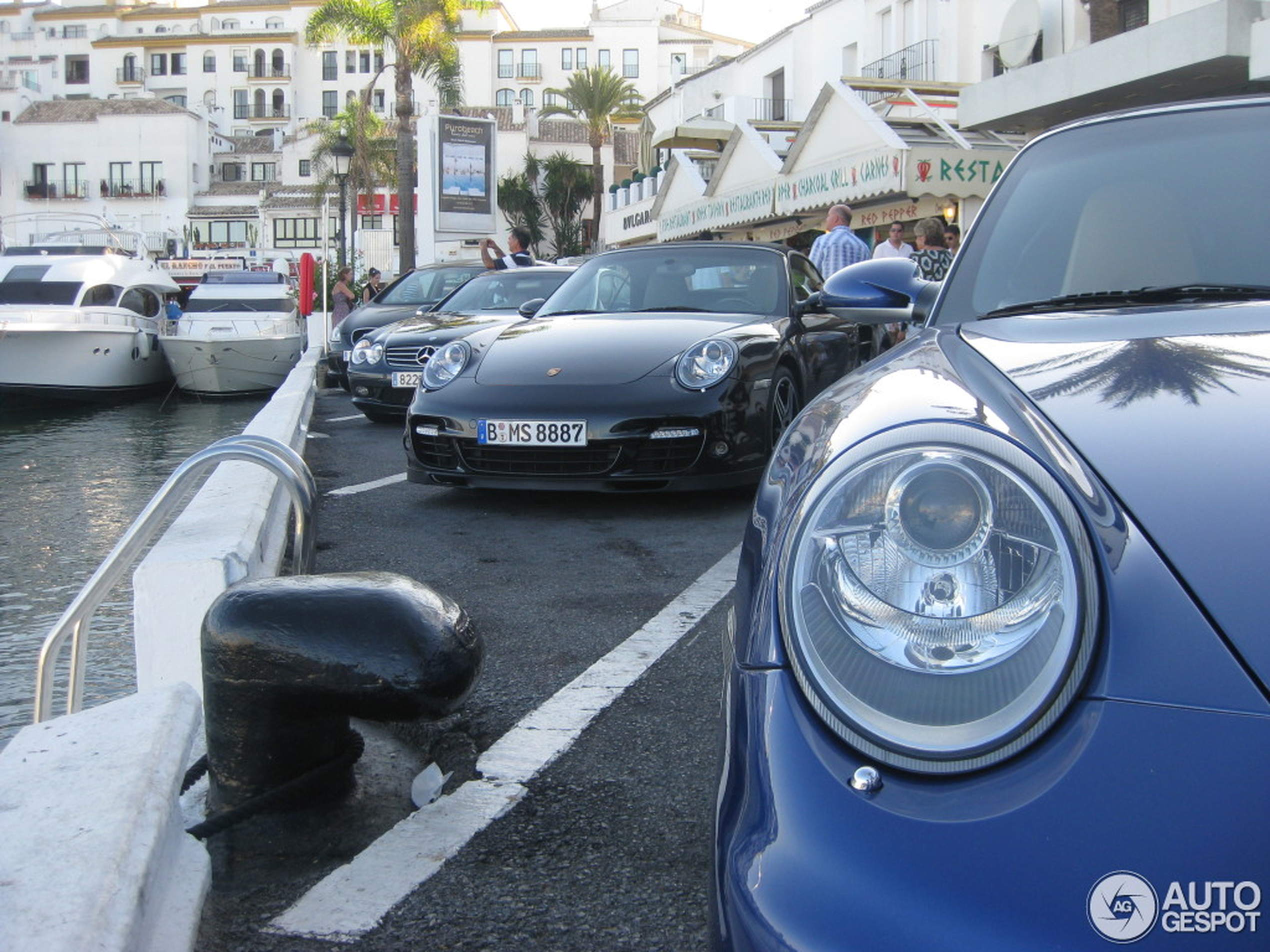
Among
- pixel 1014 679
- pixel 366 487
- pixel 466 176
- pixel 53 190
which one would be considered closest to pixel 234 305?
pixel 466 176

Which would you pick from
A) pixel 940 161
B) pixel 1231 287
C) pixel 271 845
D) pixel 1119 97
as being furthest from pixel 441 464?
pixel 1119 97

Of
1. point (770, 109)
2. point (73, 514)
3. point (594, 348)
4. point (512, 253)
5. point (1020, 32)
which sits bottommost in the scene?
point (73, 514)

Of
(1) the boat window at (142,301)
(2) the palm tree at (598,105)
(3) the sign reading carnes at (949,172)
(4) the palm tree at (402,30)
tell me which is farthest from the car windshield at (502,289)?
(2) the palm tree at (598,105)

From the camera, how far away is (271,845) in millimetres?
2287

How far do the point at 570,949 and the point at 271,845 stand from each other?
0.74 m

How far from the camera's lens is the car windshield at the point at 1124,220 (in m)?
2.32

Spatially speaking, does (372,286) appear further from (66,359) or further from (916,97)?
(916,97)

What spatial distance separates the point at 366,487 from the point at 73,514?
6.27 ft

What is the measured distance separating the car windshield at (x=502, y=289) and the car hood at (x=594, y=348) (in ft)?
16.4

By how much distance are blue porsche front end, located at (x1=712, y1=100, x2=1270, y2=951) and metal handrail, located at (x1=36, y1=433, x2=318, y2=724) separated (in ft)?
5.39

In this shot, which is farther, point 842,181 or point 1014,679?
point 842,181

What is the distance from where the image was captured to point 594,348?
5.67 m

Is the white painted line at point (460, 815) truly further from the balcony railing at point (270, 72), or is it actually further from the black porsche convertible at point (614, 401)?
the balcony railing at point (270, 72)

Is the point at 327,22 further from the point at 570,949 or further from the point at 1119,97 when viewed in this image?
the point at 570,949
